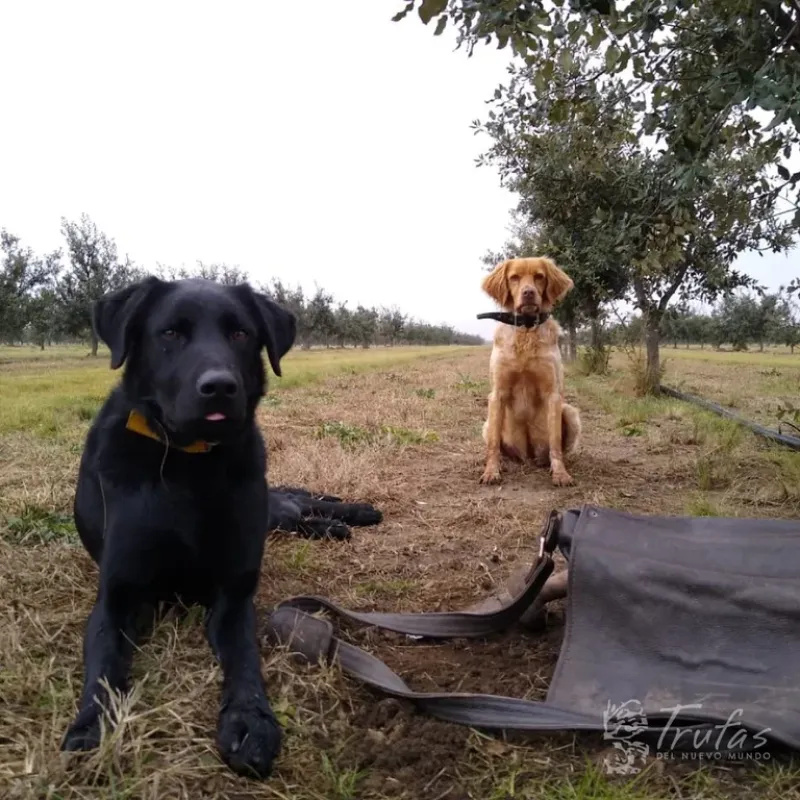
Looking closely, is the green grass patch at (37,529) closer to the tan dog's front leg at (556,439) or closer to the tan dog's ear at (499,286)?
the tan dog's front leg at (556,439)

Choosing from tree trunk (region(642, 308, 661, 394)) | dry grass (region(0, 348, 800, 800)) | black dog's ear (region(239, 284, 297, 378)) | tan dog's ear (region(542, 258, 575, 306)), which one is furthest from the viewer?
tree trunk (region(642, 308, 661, 394))

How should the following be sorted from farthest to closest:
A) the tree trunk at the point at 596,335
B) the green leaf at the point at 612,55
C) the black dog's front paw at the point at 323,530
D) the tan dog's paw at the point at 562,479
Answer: the tree trunk at the point at 596,335 → the tan dog's paw at the point at 562,479 → the black dog's front paw at the point at 323,530 → the green leaf at the point at 612,55

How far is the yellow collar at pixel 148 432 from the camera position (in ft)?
7.28

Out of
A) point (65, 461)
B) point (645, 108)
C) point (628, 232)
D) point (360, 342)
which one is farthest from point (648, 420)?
point (360, 342)

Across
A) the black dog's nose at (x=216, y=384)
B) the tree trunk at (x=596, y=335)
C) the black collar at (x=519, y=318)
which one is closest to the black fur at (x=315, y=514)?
the black dog's nose at (x=216, y=384)

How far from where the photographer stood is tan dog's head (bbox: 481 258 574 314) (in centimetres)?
557

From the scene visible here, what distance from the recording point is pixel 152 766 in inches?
61.2

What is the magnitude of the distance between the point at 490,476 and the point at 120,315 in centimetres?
361

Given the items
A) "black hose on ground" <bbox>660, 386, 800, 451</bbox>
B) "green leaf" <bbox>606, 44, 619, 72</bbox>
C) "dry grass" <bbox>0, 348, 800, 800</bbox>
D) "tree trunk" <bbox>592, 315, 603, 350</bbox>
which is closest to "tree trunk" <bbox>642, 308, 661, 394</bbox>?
"black hose on ground" <bbox>660, 386, 800, 451</bbox>

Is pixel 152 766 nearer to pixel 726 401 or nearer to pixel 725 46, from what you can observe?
pixel 725 46

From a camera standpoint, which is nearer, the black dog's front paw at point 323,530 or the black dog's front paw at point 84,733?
the black dog's front paw at point 84,733

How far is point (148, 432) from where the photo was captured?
7.33 feet

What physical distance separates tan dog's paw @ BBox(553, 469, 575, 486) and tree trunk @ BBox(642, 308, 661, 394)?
25.8 feet

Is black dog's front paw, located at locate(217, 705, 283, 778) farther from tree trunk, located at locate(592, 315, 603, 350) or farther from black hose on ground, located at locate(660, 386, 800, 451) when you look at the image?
tree trunk, located at locate(592, 315, 603, 350)
